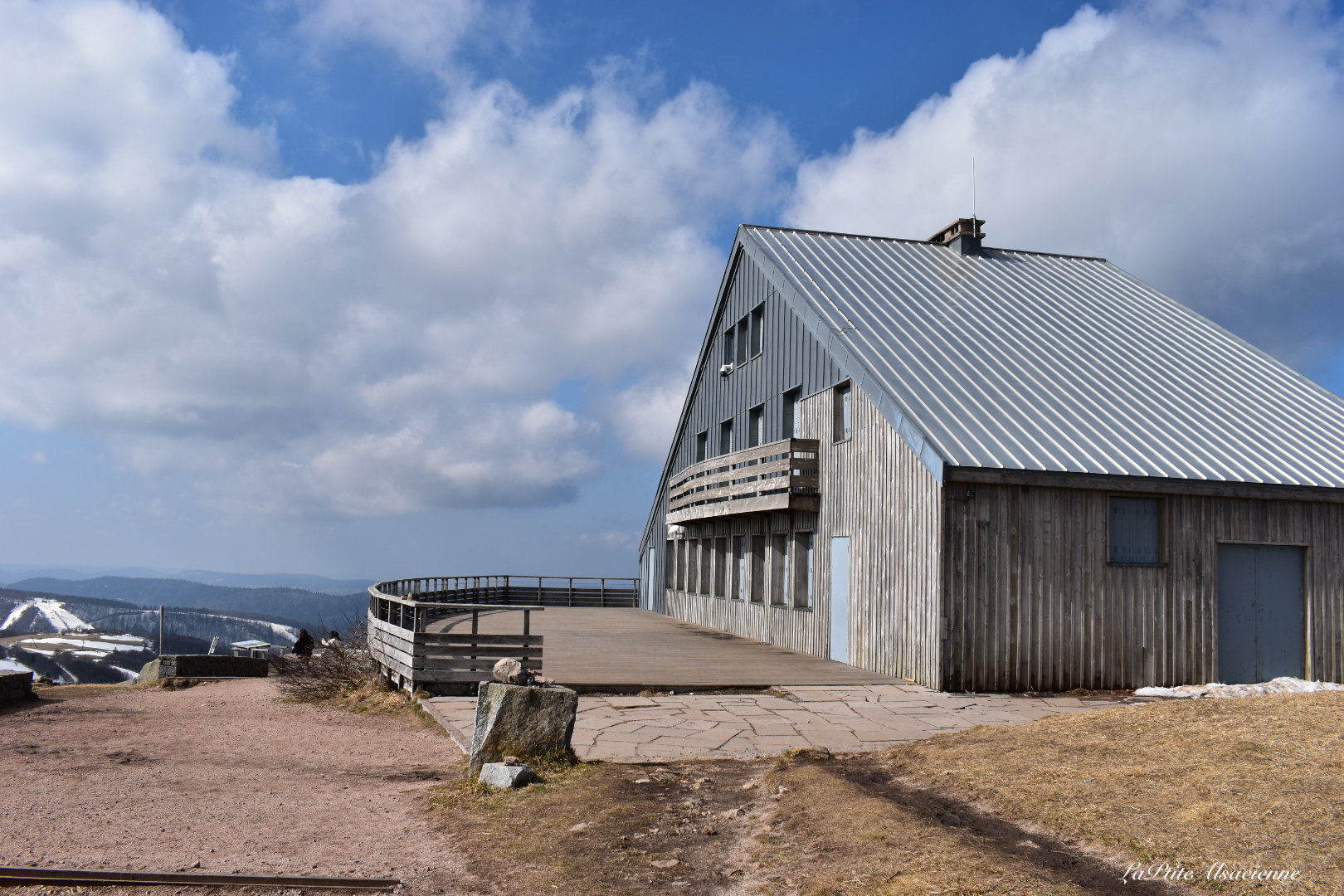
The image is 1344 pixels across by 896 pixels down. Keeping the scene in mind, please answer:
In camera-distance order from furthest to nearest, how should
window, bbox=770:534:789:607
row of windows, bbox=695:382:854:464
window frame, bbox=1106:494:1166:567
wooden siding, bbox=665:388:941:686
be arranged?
window, bbox=770:534:789:607, row of windows, bbox=695:382:854:464, window frame, bbox=1106:494:1166:567, wooden siding, bbox=665:388:941:686

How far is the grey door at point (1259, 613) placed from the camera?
48.8 ft

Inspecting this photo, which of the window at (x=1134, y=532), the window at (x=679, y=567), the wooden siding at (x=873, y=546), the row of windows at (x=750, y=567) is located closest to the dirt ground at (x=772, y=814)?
the wooden siding at (x=873, y=546)

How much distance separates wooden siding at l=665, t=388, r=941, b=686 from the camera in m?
13.9

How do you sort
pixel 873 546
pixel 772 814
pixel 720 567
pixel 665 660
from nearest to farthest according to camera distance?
pixel 772 814, pixel 873 546, pixel 665 660, pixel 720 567

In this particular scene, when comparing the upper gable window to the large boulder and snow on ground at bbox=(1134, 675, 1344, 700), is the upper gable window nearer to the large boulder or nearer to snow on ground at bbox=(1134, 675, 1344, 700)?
snow on ground at bbox=(1134, 675, 1344, 700)

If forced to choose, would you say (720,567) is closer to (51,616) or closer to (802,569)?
(802,569)

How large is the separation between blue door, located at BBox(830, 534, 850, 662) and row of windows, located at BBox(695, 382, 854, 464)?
1.97 m

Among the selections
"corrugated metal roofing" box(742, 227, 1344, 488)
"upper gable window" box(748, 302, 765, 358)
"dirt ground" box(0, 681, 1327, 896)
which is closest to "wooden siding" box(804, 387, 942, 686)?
"corrugated metal roofing" box(742, 227, 1344, 488)

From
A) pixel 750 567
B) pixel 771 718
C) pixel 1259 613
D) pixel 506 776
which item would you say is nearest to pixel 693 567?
pixel 750 567

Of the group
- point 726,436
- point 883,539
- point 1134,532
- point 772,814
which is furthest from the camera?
point 726,436

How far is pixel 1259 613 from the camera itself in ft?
49.4

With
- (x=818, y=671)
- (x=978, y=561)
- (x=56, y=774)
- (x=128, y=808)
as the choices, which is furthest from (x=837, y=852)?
(x=818, y=671)

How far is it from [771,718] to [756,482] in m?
9.54

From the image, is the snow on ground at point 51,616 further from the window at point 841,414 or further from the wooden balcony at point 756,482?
the window at point 841,414
